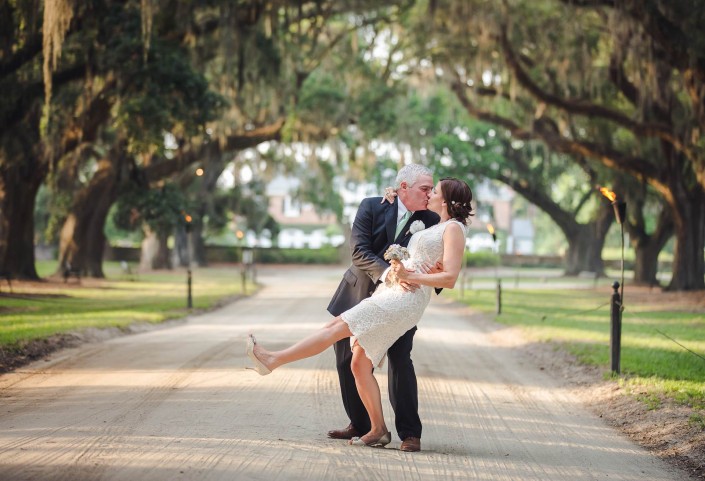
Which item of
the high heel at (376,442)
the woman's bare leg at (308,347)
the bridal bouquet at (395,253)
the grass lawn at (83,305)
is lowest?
the grass lawn at (83,305)

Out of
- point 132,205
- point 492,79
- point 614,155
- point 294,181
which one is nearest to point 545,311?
point 614,155

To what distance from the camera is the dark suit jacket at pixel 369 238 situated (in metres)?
7.64

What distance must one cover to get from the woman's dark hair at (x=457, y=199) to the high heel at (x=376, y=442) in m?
1.68

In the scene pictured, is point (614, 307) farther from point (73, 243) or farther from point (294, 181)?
point (294, 181)

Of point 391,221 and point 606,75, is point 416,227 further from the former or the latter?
point 606,75

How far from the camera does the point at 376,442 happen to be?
25.0 ft

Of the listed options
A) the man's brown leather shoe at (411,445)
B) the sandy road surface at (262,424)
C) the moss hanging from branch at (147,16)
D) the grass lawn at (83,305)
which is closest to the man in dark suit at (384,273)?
the man's brown leather shoe at (411,445)

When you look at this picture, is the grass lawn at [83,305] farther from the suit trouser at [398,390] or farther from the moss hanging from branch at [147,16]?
the suit trouser at [398,390]

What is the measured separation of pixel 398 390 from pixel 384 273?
35.0 inches

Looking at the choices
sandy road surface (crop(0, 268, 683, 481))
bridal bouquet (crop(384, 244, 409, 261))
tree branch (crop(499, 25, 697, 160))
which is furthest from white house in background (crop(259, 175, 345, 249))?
bridal bouquet (crop(384, 244, 409, 261))

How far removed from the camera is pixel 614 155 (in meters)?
33.0

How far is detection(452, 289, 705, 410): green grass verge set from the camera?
1098 cm

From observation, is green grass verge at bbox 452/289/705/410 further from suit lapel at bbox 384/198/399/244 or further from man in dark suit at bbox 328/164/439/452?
suit lapel at bbox 384/198/399/244

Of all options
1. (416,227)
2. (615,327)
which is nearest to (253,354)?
(416,227)
